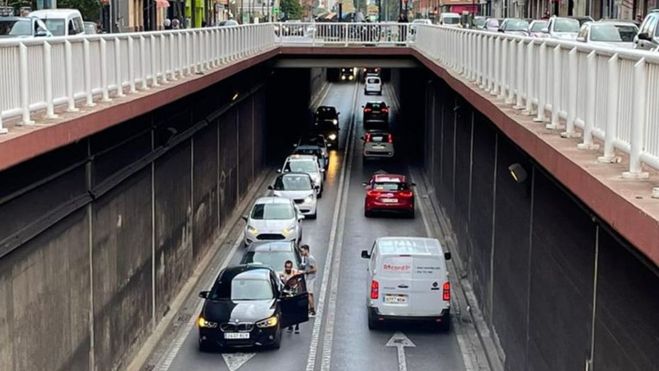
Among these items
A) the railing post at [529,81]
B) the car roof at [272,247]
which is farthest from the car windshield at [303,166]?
the railing post at [529,81]

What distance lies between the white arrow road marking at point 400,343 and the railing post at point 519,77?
18.1 feet

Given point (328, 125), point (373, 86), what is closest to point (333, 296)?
point (328, 125)

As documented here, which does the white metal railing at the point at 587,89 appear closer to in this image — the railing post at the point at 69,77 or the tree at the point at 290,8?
the railing post at the point at 69,77

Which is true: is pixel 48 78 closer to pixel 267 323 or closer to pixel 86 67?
pixel 86 67

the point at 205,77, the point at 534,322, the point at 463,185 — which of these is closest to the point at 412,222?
the point at 463,185

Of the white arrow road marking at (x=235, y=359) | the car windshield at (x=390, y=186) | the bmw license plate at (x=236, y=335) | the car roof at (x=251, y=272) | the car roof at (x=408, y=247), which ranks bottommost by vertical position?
the white arrow road marking at (x=235, y=359)

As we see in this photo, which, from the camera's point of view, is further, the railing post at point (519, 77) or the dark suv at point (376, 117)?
the dark suv at point (376, 117)

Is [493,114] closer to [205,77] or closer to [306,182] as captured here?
[205,77]

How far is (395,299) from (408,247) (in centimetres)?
119

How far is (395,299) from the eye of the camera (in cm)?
2217

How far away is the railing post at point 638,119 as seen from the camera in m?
9.33

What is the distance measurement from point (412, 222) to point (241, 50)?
27.9ft

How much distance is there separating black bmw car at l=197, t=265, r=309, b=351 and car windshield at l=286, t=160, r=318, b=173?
2004 centimetres

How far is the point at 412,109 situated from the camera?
66.1m
